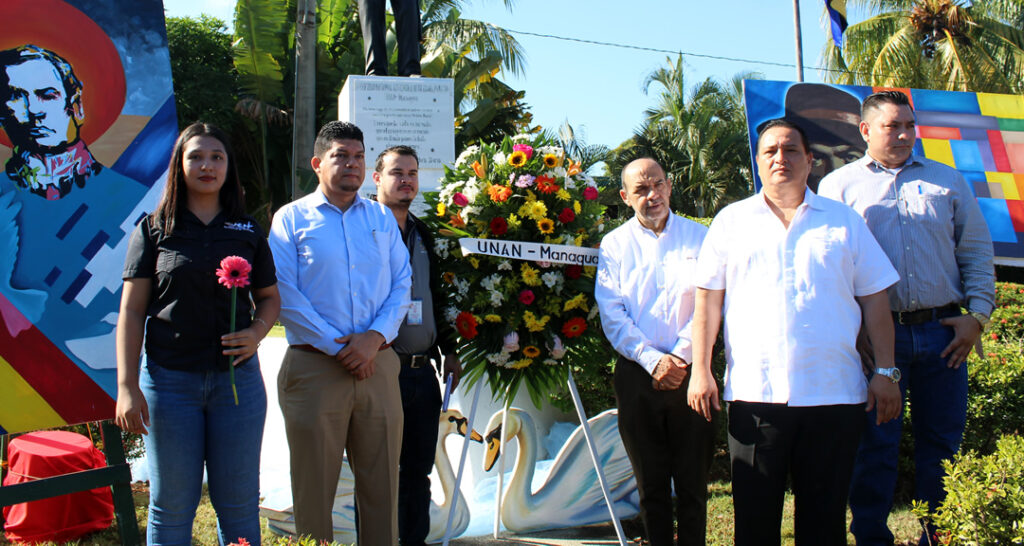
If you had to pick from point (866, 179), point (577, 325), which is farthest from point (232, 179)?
point (866, 179)

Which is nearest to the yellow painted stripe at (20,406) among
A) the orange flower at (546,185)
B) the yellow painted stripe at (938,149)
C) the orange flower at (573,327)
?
the orange flower at (573,327)

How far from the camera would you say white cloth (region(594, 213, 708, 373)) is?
3246 mm

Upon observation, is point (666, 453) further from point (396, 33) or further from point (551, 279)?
point (396, 33)

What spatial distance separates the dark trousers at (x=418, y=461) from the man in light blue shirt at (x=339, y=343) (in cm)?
40

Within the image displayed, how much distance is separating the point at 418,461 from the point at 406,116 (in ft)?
9.66

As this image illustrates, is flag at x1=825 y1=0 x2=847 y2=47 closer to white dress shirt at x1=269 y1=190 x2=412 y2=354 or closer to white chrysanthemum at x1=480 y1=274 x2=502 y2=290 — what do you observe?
white chrysanthemum at x1=480 y1=274 x2=502 y2=290

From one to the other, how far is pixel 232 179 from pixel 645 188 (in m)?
1.83

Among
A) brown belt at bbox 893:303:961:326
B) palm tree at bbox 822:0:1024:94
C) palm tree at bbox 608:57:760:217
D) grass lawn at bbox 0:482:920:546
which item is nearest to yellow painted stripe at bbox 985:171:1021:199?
grass lawn at bbox 0:482:920:546

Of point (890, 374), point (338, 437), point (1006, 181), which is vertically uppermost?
point (1006, 181)

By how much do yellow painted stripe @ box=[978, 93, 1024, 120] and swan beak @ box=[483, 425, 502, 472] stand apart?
4.71 metres

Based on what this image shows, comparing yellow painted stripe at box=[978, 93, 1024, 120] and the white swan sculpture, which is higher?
yellow painted stripe at box=[978, 93, 1024, 120]

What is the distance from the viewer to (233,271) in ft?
8.58

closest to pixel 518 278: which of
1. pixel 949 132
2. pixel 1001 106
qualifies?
pixel 949 132

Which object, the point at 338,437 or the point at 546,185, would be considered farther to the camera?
the point at 546,185
